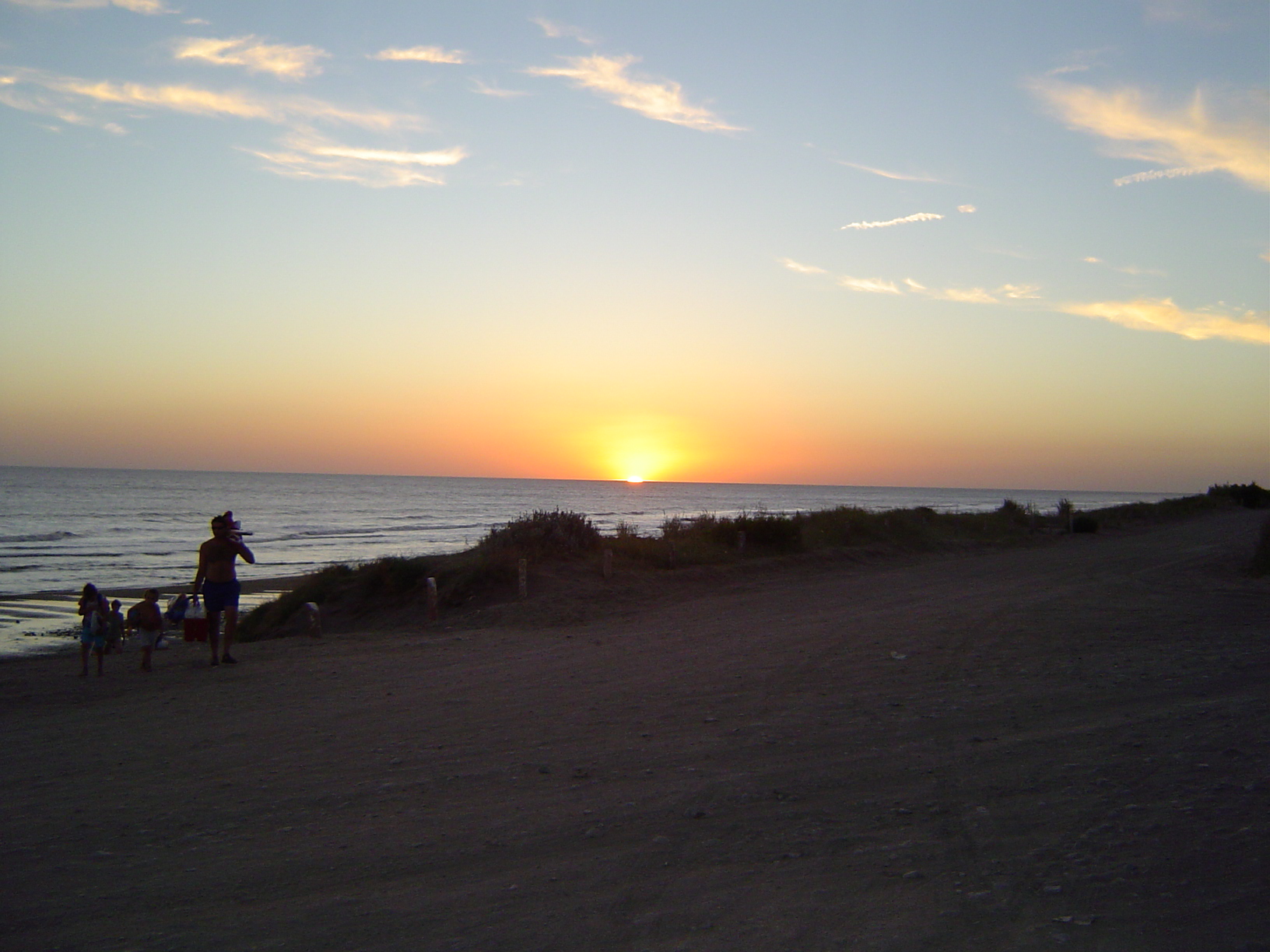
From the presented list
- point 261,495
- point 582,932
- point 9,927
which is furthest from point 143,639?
point 261,495

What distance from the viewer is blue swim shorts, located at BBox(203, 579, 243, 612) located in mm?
10891

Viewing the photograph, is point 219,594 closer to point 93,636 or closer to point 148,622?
point 148,622

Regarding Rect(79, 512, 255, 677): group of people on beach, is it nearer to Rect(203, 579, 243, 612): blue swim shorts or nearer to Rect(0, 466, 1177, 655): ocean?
Rect(203, 579, 243, 612): blue swim shorts

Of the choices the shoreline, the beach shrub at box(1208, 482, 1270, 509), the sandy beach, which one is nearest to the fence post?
the sandy beach

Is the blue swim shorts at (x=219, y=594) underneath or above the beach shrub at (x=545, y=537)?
underneath

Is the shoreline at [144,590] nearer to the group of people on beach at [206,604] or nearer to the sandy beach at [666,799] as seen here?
the group of people on beach at [206,604]

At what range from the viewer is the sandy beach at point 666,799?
12.5 ft

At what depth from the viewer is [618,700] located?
8156mm

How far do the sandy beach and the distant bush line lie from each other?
663 cm

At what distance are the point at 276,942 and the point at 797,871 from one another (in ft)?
7.87

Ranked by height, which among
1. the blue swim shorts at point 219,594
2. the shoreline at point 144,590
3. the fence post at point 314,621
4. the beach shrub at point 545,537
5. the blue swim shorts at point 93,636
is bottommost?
the shoreline at point 144,590

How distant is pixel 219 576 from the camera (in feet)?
35.8

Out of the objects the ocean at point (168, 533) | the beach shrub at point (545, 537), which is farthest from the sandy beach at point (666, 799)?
the ocean at point (168, 533)

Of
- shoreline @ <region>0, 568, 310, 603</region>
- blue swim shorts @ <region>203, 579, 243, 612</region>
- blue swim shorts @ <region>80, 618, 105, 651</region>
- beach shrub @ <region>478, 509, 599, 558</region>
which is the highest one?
beach shrub @ <region>478, 509, 599, 558</region>
